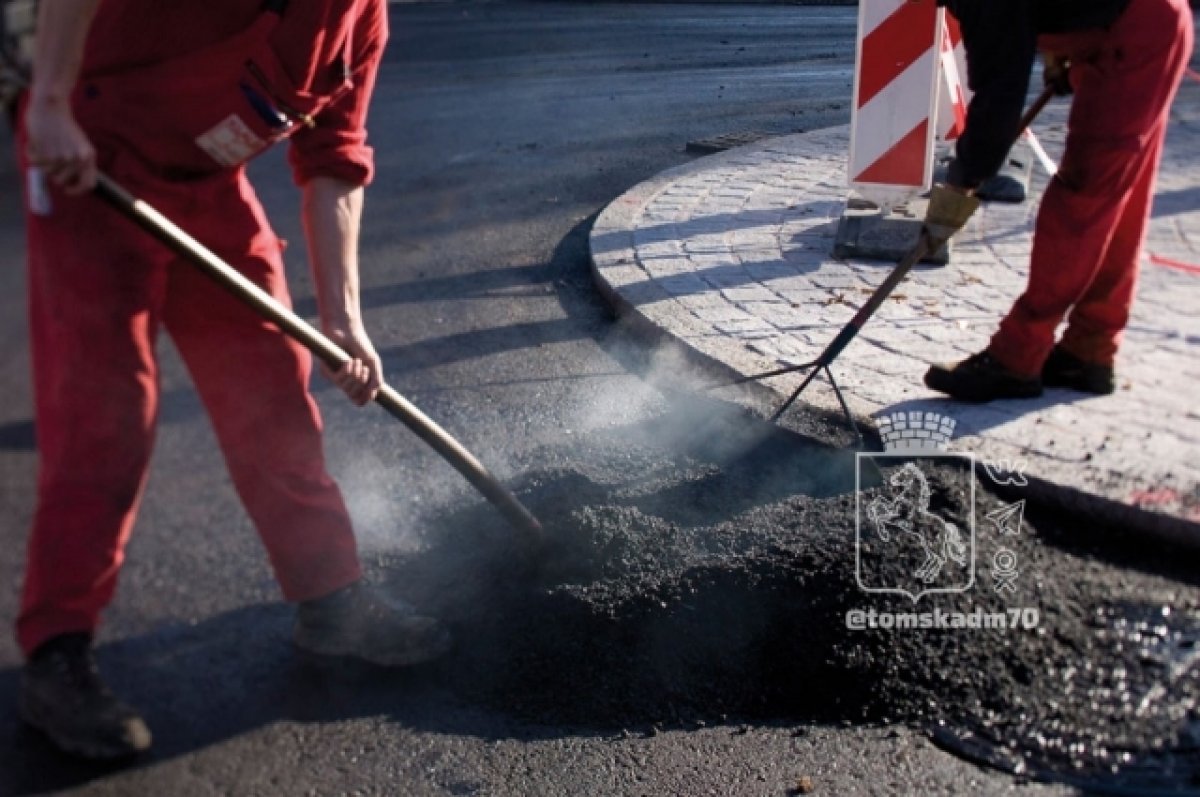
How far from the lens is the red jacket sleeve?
262 cm

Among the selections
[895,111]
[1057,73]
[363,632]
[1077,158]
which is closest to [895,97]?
[895,111]

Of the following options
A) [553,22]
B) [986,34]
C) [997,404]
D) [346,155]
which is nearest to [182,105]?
[346,155]

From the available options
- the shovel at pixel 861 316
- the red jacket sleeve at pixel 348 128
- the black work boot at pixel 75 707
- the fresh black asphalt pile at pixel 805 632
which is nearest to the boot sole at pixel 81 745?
the black work boot at pixel 75 707

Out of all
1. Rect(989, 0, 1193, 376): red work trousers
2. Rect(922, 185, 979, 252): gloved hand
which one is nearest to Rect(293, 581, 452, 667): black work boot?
Rect(922, 185, 979, 252): gloved hand

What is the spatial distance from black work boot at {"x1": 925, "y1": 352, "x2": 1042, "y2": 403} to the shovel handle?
5.32 feet

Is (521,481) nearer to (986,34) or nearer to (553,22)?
(986,34)

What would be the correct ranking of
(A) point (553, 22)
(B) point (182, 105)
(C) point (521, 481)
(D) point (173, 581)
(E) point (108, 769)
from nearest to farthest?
(B) point (182, 105) → (E) point (108, 769) → (D) point (173, 581) → (C) point (521, 481) → (A) point (553, 22)

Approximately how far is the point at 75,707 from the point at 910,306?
3.49m

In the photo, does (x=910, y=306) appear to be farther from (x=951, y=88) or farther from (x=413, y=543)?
(x=413, y=543)

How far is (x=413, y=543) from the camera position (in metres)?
3.45

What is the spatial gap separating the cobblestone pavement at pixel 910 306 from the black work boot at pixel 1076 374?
0.05 metres

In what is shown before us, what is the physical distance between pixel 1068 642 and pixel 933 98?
2894 millimetres

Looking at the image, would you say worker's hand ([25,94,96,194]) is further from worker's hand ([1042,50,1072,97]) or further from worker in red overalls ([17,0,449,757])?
worker's hand ([1042,50,1072,97])

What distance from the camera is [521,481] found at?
3.73 meters
